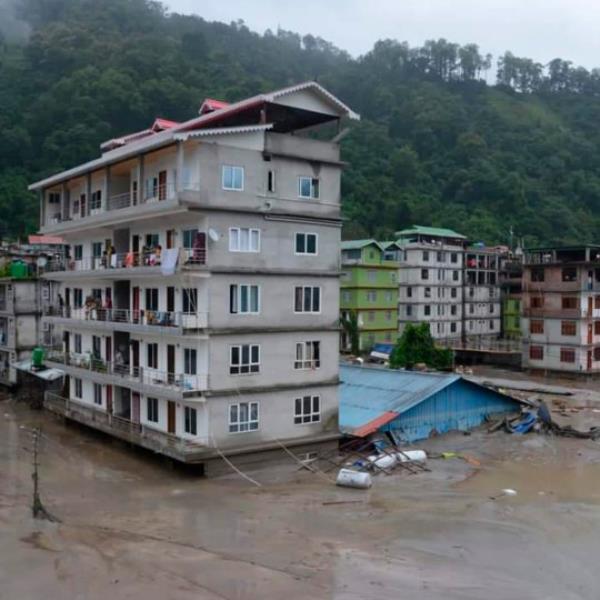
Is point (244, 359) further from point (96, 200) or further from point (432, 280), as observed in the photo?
point (432, 280)

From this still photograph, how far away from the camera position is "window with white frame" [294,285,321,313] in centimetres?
2703

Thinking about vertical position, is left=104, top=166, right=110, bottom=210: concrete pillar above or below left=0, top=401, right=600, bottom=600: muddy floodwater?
above

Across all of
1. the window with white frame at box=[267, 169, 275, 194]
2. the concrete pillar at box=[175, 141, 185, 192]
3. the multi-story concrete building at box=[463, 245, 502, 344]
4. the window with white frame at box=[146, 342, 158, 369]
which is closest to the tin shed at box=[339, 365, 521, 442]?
the window with white frame at box=[146, 342, 158, 369]

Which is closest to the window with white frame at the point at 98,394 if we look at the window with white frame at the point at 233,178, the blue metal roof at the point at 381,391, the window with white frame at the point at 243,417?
the window with white frame at the point at 243,417

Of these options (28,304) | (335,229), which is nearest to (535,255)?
(335,229)

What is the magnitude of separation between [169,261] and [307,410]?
7964 millimetres

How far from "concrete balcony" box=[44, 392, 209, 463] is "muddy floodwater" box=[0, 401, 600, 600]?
37.9 inches

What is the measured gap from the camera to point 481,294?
7369 centimetres

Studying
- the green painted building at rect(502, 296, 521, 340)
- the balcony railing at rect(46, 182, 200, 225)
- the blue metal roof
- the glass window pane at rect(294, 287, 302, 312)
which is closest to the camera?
the balcony railing at rect(46, 182, 200, 225)

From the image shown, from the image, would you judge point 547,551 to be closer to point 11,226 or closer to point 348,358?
point 348,358

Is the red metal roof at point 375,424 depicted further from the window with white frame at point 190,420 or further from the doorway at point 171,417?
the doorway at point 171,417

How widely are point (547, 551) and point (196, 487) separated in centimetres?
1136

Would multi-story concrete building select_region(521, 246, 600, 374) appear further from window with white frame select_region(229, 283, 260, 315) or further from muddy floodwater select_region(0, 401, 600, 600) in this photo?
window with white frame select_region(229, 283, 260, 315)

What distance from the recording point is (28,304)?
142ft
